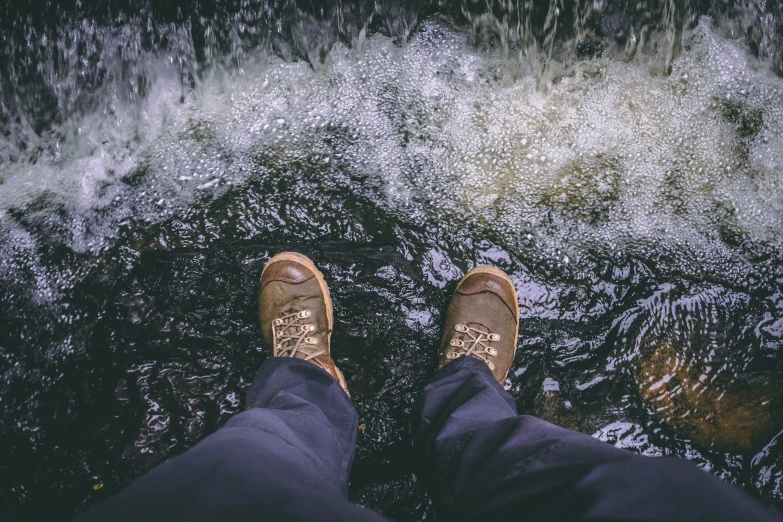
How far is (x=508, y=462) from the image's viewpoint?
32.4 inches

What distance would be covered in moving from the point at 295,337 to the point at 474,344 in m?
0.57

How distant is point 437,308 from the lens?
145cm

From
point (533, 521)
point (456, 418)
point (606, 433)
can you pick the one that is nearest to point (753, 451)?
point (606, 433)

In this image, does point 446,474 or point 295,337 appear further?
point 295,337

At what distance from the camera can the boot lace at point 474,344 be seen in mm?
1361

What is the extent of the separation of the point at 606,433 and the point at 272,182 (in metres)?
1.38

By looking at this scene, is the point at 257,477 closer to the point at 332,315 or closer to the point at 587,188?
the point at 332,315

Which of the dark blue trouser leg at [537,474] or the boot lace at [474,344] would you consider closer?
the dark blue trouser leg at [537,474]

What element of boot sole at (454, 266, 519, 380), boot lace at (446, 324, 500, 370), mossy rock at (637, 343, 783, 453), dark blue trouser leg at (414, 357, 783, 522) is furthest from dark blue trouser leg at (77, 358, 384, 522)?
mossy rock at (637, 343, 783, 453)

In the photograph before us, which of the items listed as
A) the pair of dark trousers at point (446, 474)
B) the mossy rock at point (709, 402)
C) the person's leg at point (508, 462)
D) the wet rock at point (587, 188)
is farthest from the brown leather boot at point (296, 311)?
the mossy rock at point (709, 402)

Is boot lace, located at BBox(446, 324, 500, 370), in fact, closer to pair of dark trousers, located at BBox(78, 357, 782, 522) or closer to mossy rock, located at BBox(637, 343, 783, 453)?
pair of dark trousers, located at BBox(78, 357, 782, 522)

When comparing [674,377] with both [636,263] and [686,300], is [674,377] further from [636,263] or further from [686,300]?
[636,263]

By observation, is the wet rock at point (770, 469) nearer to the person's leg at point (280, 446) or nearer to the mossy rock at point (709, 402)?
the mossy rock at point (709, 402)

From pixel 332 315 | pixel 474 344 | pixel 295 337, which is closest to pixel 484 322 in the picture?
pixel 474 344
